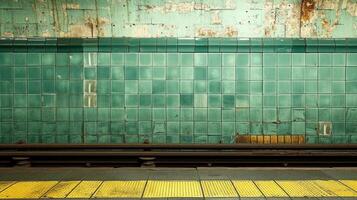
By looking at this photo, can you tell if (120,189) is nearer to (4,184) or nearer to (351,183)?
(4,184)

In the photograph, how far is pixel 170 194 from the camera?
217 inches

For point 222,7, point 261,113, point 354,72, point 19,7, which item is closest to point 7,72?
point 19,7

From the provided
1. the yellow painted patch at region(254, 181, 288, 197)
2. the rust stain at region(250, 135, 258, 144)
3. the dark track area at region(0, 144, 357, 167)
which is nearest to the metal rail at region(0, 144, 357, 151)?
the dark track area at region(0, 144, 357, 167)

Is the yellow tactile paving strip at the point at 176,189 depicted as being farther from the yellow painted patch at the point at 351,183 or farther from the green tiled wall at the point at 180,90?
the green tiled wall at the point at 180,90

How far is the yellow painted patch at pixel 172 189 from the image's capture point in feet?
18.0

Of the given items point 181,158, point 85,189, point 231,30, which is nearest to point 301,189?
point 181,158

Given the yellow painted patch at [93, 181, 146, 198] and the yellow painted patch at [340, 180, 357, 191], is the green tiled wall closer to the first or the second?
the yellow painted patch at [340, 180, 357, 191]

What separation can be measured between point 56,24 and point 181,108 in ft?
10.1

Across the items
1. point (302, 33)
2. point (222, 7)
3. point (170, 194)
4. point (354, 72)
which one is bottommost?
point (170, 194)

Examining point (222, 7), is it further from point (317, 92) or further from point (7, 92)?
point (7, 92)

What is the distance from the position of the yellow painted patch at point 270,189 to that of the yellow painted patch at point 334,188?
0.60m

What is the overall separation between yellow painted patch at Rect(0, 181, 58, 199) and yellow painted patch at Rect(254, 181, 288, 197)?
2943mm

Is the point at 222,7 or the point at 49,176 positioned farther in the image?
the point at 222,7

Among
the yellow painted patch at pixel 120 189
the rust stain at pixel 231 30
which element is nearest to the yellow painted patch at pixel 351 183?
the yellow painted patch at pixel 120 189
